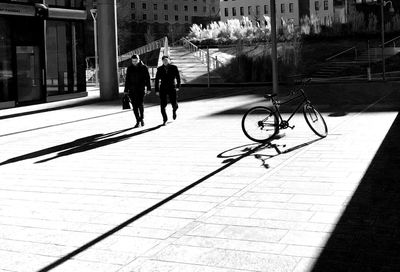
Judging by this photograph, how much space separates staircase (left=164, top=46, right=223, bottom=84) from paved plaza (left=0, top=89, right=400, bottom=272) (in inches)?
944

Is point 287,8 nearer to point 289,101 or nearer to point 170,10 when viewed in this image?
point 170,10

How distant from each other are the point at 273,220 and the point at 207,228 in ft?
2.24

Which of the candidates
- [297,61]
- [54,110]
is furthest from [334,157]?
[297,61]

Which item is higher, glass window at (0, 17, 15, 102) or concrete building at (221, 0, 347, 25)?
concrete building at (221, 0, 347, 25)

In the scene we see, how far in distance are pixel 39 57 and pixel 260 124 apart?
14375 millimetres

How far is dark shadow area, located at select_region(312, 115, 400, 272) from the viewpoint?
14.4 feet

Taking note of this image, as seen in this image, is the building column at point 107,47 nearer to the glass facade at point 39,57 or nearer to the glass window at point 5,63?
the glass facade at point 39,57

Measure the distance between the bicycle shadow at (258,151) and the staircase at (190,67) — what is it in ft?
80.6

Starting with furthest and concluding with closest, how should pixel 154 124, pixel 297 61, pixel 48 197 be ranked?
pixel 297 61, pixel 154 124, pixel 48 197

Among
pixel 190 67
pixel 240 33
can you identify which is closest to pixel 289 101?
pixel 190 67

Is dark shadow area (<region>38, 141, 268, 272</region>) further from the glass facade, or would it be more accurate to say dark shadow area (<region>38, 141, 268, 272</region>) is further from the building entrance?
the building entrance

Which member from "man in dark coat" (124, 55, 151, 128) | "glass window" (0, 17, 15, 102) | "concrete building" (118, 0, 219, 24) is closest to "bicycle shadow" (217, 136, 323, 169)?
"man in dark coat" (124, 55, 151, 128)

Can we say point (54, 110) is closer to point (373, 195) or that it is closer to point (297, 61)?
point (373, 195)

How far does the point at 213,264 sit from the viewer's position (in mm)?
4531
